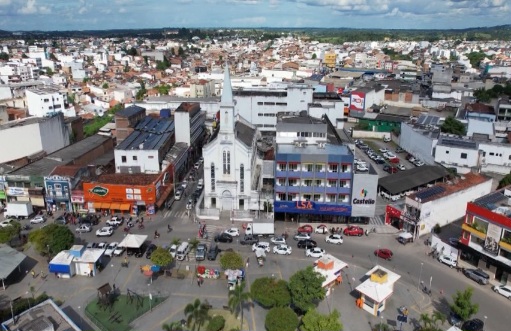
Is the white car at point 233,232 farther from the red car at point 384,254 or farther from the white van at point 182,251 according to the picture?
the red car at point 384,254

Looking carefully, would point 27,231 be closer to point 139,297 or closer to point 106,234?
point 106,234

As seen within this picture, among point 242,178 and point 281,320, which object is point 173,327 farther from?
point 242,178

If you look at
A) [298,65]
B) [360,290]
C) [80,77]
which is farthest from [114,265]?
[298,65]

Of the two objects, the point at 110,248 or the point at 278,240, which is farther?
the point at 278,240

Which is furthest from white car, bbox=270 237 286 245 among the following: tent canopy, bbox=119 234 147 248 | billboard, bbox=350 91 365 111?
billboard, bbox=350 91 365 111

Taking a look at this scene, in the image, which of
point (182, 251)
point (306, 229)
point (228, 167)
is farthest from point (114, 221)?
point (306, 229)

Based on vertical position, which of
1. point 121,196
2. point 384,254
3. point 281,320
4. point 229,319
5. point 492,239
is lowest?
point 229,319
